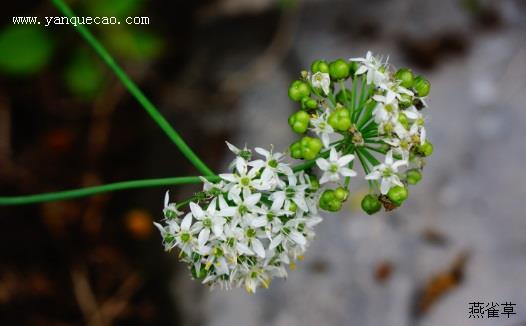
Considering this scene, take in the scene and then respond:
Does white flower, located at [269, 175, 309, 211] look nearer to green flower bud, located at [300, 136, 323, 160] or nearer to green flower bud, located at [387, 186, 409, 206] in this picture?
green flower bud, located at [300, 136, 323, 160]

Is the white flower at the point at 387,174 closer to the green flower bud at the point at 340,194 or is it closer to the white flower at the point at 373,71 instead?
the green flower bud at the point at 340,194

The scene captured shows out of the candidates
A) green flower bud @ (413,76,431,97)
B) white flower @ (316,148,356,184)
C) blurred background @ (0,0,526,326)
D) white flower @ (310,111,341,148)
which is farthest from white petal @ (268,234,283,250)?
blurred background @ (0,0,526,326)

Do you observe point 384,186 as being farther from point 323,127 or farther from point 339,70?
point 339,70

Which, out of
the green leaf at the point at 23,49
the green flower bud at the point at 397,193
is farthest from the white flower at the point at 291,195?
the green leaf at the point at 23,49

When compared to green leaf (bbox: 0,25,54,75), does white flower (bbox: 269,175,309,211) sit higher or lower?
lower

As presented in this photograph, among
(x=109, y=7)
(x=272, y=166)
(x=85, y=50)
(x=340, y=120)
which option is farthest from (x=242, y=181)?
(x=85, y=50)
